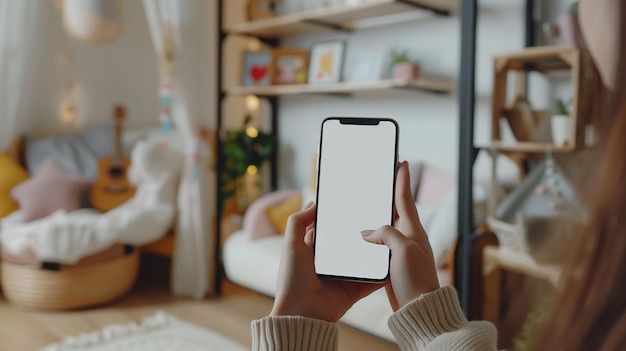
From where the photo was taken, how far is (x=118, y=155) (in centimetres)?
324

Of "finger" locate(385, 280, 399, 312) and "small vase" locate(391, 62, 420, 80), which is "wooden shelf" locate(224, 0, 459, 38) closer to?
"small vase" locate(391, 62, 420, 80)

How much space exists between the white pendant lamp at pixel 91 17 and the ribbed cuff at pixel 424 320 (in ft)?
8.92

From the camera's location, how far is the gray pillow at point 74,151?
3.21 meters

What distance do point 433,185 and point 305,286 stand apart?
6.54 ft

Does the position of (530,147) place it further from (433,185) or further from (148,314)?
(148,314)

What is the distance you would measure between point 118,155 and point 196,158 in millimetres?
632

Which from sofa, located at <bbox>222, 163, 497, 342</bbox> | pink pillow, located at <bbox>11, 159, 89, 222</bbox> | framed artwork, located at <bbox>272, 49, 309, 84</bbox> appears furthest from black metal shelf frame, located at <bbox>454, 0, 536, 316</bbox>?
pink pillow, located at <bbox>11, 159, 89, 222</bbox>

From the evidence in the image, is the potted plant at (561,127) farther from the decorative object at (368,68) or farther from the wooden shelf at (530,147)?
the decorative object at (368,68)

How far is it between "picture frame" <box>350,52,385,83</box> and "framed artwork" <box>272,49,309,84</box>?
0.37 meters

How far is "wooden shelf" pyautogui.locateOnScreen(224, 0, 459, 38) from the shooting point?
249 cm

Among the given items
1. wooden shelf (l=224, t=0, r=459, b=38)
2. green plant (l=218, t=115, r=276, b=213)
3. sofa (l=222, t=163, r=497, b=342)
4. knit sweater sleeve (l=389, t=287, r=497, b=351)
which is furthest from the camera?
green plant (l=218, t=115, r=276, b=213)

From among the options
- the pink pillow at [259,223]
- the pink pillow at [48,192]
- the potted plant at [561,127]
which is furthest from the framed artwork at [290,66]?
the potted plant at [561,127]

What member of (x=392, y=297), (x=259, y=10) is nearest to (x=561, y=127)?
(x=392, y=297)

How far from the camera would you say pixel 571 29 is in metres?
1.90
